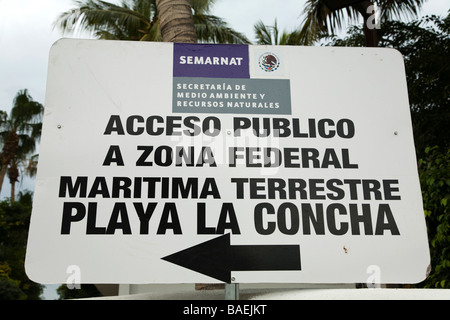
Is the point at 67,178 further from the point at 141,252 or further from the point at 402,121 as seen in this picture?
the point at 402,121

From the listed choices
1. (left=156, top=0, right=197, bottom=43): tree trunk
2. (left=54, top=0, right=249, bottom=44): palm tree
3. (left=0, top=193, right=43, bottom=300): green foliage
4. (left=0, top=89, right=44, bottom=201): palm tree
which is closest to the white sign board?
(left=156, top=0, right=197, bottom=43): tree trunk

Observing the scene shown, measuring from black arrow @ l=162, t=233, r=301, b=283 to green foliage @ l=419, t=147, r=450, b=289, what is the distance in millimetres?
3078

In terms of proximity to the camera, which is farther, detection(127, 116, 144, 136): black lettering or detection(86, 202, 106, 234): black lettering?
detection(127, 116, 144, 136): black lettering

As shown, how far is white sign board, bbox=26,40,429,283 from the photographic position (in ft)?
5.64

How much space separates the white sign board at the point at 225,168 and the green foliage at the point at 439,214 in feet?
9.08

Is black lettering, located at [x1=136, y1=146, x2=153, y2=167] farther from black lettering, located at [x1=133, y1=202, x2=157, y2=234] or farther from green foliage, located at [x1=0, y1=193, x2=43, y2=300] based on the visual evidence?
green foliage, located at [x1=0, y1=193, x2=43, y2=300]

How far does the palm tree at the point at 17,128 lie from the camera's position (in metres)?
25.4

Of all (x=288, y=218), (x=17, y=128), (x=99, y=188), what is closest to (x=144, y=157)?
(x=99, y=188)

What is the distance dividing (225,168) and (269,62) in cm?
57

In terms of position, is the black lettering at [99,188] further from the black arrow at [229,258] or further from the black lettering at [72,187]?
the black arrow at [229,258]

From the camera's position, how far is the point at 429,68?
27.4 feet

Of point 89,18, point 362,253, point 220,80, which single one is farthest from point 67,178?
point 89,18

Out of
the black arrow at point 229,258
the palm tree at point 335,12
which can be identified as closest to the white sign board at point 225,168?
the black arrow at point 229,258

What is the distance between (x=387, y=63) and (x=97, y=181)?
1.46m
